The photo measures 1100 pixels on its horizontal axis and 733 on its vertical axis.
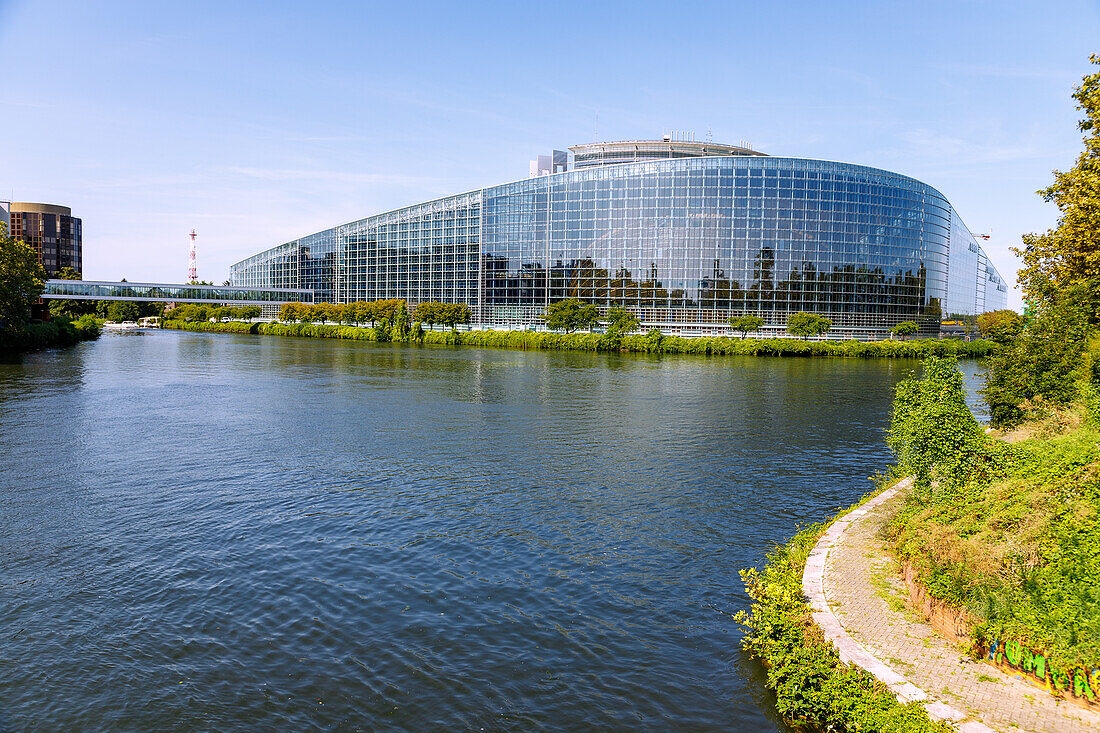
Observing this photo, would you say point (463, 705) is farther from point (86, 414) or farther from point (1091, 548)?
point (86, 414)

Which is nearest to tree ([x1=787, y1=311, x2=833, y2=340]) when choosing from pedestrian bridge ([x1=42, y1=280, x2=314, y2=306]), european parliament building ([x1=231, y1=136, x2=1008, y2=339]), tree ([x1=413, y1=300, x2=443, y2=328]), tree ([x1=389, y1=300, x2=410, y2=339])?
european parliament building ([x1=231, y1=136, x2=1008, y2=339])

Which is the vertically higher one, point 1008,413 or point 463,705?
point 1008,413

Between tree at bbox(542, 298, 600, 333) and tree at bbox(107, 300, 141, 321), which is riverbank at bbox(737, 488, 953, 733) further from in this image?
tree at bbox(107, 300, 141, 321)

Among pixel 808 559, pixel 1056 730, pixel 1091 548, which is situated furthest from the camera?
pixel 808 559

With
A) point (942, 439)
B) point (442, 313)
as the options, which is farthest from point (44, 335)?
point (942, 439)

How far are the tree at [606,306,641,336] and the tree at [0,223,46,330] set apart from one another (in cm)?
6962

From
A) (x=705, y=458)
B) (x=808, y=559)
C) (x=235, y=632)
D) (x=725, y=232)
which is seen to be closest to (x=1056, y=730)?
Result: (x=808, y=559)

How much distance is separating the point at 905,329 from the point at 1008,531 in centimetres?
11346

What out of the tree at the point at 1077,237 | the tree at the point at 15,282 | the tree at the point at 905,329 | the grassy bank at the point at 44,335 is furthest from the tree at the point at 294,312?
the tree at the point at 1077,237

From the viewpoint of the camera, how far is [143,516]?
64.9 ft

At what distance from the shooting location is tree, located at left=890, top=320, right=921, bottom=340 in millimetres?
112562

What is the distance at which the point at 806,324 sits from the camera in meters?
104

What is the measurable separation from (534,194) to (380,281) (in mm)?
38724

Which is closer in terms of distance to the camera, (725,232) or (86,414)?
(86,414)
